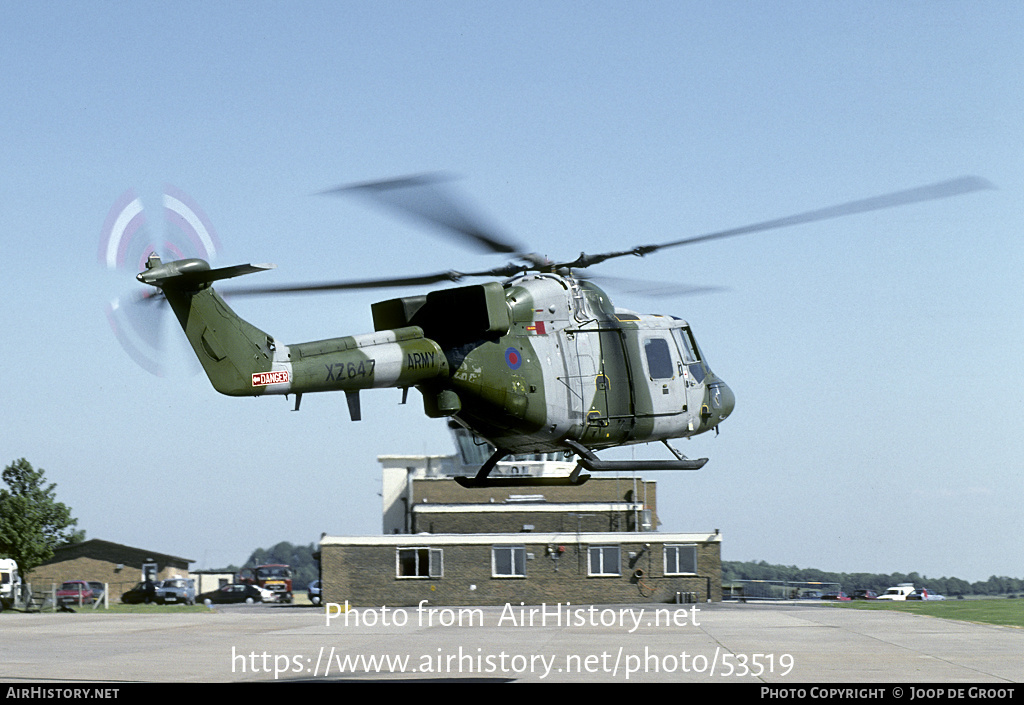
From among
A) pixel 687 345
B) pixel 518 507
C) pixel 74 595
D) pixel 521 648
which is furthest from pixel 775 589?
pixel 687 345

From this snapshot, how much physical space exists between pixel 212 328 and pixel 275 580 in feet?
204

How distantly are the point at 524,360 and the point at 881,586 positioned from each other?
76344mm

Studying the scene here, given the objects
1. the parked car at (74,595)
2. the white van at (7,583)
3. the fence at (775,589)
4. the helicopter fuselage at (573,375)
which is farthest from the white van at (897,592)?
the helicopter fuselage at (573,375)

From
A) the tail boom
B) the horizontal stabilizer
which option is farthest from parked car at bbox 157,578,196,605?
the horizontal stabilizer

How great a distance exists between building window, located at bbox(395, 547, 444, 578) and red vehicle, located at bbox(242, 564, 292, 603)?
57.6 ft

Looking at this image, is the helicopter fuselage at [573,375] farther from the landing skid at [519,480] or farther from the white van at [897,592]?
the white van at [897,592]

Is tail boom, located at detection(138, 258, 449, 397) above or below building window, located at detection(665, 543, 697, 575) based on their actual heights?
above

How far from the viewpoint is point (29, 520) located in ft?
204

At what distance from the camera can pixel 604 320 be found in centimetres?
1997

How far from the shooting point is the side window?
66.8 feet

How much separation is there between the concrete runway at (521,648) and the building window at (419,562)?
229 inches

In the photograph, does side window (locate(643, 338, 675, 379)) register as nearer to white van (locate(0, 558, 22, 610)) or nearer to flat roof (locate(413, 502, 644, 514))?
flat roof (locate(413, 502, 644, 514))

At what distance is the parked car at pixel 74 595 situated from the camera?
6166 centimetres
